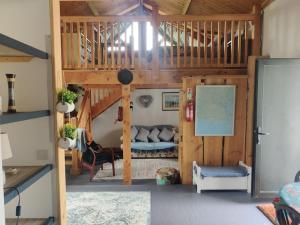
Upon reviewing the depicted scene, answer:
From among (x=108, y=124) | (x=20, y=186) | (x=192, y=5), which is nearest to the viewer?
(x=20, y=186)

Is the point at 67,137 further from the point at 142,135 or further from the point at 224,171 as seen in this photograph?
the point at 142,135

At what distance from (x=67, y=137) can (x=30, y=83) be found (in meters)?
0.55

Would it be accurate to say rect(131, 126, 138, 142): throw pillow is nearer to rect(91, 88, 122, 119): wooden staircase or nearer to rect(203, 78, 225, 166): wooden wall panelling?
rect(91, 88, 122, 119): wooden staircase

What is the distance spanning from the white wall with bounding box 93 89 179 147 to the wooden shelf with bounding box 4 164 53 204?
6.28 m

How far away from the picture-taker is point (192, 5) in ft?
19.6

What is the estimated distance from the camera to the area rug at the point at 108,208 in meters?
3.35

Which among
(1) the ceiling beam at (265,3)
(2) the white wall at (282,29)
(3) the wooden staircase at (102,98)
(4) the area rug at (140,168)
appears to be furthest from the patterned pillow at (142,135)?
(1) the ceiling beam at (265,3)

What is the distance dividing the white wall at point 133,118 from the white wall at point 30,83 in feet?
20.4

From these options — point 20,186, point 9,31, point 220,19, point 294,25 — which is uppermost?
point 220,19

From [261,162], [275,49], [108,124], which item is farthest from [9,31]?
[108,124]

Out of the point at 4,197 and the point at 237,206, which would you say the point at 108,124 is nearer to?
the point at 237,206

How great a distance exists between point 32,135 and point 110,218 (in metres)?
1.75

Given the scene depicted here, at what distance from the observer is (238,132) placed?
467cm

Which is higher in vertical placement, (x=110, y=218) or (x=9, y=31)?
(x=9, y=31)
